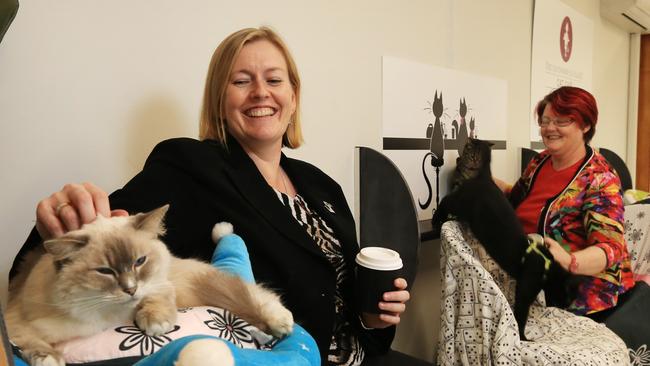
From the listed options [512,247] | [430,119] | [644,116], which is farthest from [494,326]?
[644,116]

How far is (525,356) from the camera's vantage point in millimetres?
1178

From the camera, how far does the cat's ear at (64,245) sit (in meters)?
0.46

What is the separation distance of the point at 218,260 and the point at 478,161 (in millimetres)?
1422

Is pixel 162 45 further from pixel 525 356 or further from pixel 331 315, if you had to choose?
pixel 525 356

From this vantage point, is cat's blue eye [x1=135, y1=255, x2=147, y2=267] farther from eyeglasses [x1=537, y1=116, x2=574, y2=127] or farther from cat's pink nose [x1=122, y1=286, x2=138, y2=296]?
eyeglasses [x1=537, y1=116, x2=574, y2=127]

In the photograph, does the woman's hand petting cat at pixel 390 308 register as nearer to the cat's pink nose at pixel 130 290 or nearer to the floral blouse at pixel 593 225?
the cat's pink nose at pixel 130 290

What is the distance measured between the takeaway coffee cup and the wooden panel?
14.8 feet

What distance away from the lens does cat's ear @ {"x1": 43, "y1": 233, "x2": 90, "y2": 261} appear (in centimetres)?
46

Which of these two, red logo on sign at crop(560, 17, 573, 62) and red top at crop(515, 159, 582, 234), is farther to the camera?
red logo on sign at crop(560, 17, 573, 62)

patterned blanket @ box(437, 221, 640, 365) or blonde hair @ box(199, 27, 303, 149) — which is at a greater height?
blonde hair @ box(199, 27, 303, 149)

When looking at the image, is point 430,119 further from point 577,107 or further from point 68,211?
point 68,211

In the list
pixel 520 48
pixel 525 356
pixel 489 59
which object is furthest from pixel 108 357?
pixel 520 48

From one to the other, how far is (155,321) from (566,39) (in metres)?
3.33

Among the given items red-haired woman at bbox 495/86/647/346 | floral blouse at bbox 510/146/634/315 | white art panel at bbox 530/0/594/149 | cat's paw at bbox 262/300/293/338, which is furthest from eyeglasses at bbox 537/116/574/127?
cat's paw at bbox 262/300/293/338
